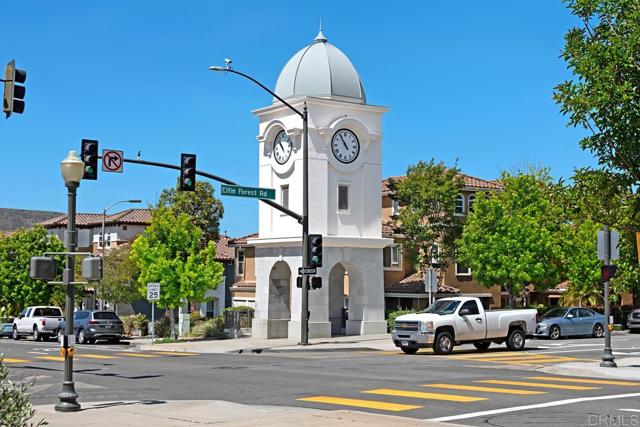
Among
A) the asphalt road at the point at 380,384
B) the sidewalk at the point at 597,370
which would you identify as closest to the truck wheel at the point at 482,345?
the asphalt road at the point at 380,384

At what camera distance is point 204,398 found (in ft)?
54.7

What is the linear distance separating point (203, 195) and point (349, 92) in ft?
86.0

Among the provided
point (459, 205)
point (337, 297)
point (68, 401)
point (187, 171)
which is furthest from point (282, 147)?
point (68, 401)

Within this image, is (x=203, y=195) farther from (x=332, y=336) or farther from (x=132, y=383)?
(x=132, y=383)

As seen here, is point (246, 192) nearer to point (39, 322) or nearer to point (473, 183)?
point (39, 322)

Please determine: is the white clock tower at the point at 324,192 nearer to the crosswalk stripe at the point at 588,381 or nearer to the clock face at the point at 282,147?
the clock face at the point at 282,147

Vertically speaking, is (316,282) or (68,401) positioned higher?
(316,282)

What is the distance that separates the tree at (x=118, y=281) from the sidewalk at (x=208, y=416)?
3970 cm

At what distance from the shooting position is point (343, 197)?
40.4 m

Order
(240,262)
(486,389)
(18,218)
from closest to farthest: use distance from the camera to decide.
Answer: (486,389) → (240,262) → (18,218)

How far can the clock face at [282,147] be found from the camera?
3984 cm

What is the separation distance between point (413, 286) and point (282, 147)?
14263 millimetres

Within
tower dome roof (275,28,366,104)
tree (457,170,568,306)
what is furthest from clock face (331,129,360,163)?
tree (457,170,568,306)

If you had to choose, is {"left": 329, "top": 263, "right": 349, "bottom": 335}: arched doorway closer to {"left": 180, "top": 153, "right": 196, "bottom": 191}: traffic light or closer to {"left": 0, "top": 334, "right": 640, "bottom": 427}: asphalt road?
{"left": 0, "top": 334, "right": 640, "bottom": 427}: asphalt road
